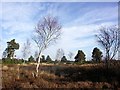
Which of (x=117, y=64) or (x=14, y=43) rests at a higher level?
(x=14, y=43)

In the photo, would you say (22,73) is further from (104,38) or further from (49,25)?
(104,38)

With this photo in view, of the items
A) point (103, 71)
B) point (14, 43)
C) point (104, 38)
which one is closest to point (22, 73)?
point (103, 71)

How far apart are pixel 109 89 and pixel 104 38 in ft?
81.6

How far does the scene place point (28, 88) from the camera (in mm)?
14898

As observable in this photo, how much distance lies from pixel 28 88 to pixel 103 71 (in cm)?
887

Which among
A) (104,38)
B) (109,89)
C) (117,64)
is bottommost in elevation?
(109,89)

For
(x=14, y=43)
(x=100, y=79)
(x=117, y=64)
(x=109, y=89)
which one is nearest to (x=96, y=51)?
(x=14, y=43)

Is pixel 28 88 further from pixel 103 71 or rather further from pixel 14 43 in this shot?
pixel 14 43

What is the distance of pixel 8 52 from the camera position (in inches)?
1962

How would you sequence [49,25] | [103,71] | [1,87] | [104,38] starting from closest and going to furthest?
[1,87] < [103,71] < [49,25] < [104,38]

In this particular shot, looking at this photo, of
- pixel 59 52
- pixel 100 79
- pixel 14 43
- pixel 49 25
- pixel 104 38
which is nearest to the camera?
pixel 100 79

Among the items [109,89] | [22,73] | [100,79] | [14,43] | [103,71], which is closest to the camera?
[109,89]

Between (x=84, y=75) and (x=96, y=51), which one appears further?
(x=96, y=51)

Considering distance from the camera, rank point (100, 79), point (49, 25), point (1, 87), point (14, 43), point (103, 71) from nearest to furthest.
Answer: point (1, 87)
point (100, 79)
point (103, 71)
point (49, 25)
point (14, 43)
